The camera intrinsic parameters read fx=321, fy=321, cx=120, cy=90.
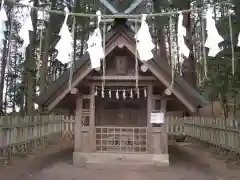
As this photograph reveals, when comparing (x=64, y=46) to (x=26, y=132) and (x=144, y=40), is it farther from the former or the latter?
(x=26, y=132)

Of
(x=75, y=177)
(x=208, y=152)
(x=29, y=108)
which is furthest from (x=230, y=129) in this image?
(x=29, y=108)

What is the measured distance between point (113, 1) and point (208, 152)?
8.85m

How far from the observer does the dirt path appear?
9.91 metres

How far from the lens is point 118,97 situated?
12766 mm

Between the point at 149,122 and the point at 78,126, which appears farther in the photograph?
the point at 78,126

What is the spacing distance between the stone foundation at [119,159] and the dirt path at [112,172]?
28 cm

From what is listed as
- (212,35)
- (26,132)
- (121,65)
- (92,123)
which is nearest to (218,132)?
(121,65)

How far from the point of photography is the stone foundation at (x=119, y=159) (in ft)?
38.2

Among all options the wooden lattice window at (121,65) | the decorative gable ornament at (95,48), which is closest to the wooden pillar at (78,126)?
the wooden lattice window at (121,65)

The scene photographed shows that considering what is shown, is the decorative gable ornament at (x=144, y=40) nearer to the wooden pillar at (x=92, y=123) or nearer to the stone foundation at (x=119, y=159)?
the wooden pillar at (x=92, y=123)

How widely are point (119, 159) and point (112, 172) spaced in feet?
3.82

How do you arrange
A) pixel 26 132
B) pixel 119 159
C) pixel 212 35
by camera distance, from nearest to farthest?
pixel 212 35
pixel 119 159
pixel 26 132

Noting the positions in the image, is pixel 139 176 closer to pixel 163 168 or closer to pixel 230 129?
pixel 163 168

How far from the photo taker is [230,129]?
1337 centimetres
